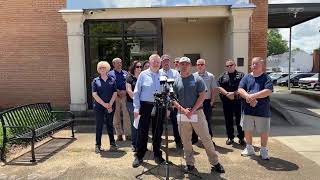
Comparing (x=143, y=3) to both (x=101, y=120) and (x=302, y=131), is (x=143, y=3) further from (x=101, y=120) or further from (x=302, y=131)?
(x=302, y=131)

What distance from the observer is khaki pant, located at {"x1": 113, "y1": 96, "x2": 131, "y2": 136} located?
8.57 meters

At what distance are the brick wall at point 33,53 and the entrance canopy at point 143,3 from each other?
1548 millimetres

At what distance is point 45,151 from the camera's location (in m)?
8.06

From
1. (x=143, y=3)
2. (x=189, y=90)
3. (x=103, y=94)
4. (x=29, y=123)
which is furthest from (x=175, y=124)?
(x=143, y=3)

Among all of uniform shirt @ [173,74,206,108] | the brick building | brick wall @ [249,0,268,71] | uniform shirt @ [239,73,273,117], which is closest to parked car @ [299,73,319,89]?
the brick building

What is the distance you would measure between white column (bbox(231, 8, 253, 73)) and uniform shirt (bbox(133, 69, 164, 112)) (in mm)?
4993

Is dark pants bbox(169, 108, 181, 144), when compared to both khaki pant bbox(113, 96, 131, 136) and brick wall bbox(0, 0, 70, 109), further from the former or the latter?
brick wall bbox(0, 0, 70, 109)

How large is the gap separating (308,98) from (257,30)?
7.45m

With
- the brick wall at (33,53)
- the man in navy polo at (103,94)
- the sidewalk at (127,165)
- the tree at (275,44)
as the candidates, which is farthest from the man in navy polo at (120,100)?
the tree at (275,44)

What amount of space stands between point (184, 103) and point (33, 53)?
7.61 meters

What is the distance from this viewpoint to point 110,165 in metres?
6.95

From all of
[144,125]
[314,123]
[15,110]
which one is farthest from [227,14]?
[15,110]

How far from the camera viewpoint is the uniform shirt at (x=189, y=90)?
607cm

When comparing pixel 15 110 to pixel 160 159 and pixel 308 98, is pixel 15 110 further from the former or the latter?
pixel 308 98
